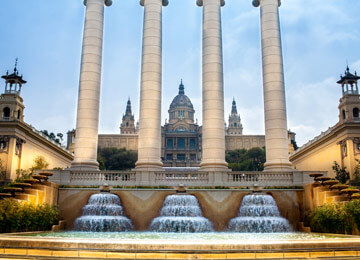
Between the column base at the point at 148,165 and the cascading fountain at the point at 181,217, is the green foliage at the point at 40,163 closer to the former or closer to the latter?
the column base at the point at 148,165

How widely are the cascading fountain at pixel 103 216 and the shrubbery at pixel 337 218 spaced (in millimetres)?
16365

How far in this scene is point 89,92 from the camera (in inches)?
1860

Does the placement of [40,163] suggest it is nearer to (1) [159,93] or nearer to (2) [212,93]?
(1) [159,93]

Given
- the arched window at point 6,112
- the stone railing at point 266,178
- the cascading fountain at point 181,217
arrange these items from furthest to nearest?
the arched window at point 6,112 → the stone railing at point 266,178 → the cascading fountain at point 181,217

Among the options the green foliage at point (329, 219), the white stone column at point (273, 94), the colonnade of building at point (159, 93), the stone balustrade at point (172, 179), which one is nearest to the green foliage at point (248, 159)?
the white stone column at point (273, 94)

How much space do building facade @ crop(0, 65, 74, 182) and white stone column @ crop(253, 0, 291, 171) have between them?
49.6 metres

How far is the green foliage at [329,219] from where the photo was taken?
→ 30641 mm

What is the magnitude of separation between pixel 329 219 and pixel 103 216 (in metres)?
18.9

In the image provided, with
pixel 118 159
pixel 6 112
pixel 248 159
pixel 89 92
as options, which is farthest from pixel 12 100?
pixel 248 159

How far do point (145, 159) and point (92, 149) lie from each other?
20.7 ft

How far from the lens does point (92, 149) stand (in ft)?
152

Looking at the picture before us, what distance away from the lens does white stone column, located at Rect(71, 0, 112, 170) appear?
45844 mm

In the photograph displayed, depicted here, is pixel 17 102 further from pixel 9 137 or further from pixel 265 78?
pixel 265 78

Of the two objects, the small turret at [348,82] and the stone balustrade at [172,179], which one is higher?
the small turret at [348,82]
